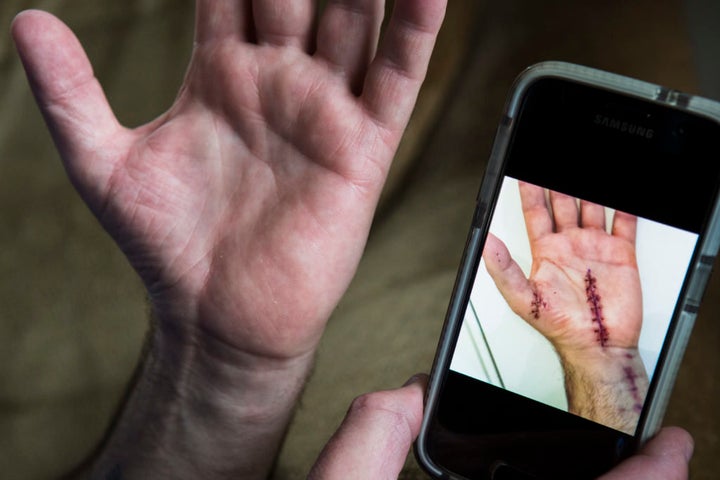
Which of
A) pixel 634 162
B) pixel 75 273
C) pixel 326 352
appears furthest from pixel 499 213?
pixel 75 273

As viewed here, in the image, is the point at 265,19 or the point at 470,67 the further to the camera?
the point at 470,67

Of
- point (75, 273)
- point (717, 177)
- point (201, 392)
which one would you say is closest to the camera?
point (717, 177)

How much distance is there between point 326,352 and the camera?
463mm

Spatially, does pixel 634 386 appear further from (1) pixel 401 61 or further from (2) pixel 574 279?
(1) pixel 401 61

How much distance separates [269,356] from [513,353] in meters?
0.13

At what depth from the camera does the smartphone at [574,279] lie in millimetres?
308

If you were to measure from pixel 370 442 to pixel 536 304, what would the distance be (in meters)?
0.10

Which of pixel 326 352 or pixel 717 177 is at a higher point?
pixel 717 177

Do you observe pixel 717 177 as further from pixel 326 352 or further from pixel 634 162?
pixel 326 352

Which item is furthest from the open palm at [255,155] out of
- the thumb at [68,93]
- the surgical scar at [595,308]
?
the surgical scar at [595,308]

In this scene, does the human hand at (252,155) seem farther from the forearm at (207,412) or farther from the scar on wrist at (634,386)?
the scar on wrist at (634,386)

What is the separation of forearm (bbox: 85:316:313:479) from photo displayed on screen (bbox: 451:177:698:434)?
0.13 meters

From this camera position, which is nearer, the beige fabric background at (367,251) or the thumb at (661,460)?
the thumb at (661,460)

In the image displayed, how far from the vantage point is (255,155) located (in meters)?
0.36
